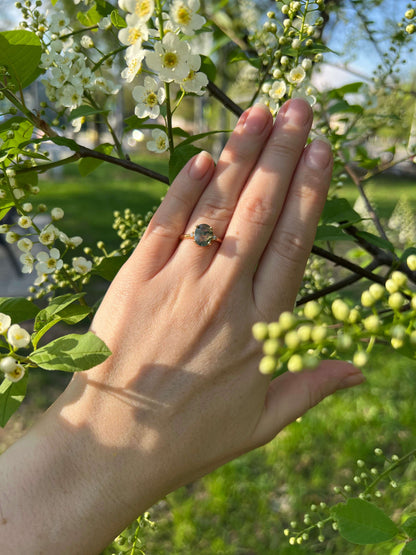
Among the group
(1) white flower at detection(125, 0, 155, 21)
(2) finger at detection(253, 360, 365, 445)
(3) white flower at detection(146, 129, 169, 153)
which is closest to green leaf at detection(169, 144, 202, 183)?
(3) white flower at detection(146, 129, 169, 153)

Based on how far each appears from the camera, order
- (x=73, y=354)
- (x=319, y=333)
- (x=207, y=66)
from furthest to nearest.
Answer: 1. (x=207, y=66)
2. (x=73, y=354)
3. (x=319, y=333)

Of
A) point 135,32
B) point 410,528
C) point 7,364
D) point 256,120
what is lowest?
point 410,528

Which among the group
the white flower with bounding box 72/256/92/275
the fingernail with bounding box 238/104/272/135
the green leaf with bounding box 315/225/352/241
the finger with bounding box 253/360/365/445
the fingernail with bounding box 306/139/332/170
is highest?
the fingernail with bounding box 238/104/272/135

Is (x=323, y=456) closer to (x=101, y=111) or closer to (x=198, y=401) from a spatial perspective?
(x=198, y=401)

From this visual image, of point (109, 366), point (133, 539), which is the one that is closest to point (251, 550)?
point (133, 539)

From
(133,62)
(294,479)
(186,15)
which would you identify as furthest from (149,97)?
(294,479)

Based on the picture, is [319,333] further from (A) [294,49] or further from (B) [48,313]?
(A) [294,49]

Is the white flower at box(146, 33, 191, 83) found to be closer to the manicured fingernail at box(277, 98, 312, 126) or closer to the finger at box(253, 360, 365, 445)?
the manicured fingernail at box(277, 98, 312, 126)
